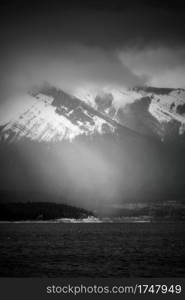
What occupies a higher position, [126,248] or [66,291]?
[126,248]

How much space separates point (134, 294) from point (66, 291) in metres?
9.07

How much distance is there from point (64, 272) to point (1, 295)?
74.3ft

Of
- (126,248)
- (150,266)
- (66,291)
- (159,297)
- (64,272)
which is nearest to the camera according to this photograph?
(159,297)

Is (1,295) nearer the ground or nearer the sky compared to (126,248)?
nearer the ground

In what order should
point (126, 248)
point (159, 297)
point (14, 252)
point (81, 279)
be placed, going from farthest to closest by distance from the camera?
point (126, 248), point (14, 252), point (81, 279), point (159, 297)

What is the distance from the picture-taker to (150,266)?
9238 cm

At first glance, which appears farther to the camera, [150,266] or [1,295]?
[150,266]

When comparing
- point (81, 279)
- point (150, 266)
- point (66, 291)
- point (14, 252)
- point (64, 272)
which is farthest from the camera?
point (14, 252)

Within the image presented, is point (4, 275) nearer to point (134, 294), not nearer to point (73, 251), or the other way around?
point (134, 294)

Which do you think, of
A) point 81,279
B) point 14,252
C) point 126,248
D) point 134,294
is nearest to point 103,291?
point 134,294

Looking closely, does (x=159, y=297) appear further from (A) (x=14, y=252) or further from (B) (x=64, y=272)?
(A) (x=14, y=252)

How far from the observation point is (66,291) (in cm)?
6869

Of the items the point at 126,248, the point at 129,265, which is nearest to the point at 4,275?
the point at 129,265

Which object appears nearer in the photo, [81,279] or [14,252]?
[81,279]
